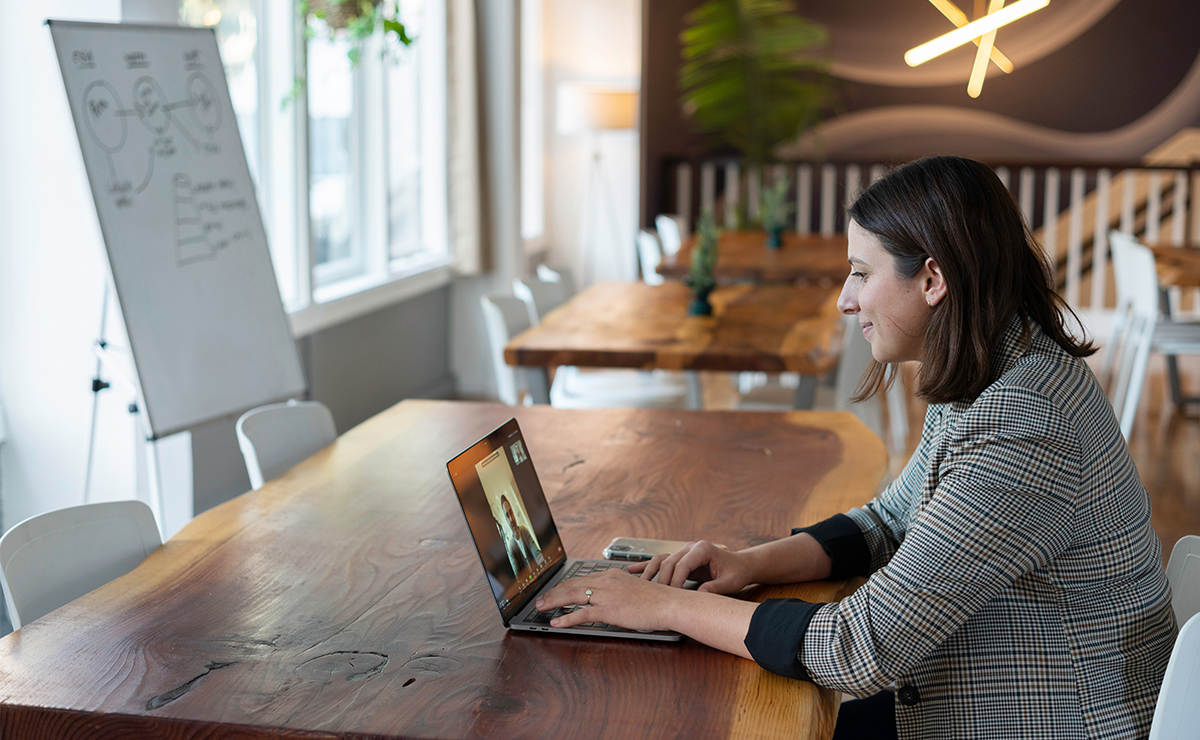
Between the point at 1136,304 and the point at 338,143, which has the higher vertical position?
the point at 338,143

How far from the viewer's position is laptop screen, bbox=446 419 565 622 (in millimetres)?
1320

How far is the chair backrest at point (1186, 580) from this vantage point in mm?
1510

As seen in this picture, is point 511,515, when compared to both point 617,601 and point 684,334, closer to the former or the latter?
point 617,601

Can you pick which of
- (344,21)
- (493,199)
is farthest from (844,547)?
(493,199)

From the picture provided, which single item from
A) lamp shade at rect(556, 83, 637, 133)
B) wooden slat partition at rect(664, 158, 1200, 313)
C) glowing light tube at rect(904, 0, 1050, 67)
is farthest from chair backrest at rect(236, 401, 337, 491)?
glowing light tube at rect(904, 0, 1050, 67)

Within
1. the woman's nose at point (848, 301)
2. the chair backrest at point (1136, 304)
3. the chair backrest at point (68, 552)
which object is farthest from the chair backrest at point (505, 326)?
the chair backrest at point (1136, 304)

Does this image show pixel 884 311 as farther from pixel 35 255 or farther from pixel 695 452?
pixel 35 255

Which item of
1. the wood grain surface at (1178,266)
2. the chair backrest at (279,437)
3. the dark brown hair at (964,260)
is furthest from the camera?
the wood grain surface at (1178,266)

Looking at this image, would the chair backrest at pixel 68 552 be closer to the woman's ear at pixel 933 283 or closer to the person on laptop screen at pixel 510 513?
the person on laptop screen at pixel 510 513

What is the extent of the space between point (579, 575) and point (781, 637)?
37cm

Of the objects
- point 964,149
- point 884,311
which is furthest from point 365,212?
point 964,149

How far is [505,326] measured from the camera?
142 inches

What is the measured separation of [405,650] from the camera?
1.27 m

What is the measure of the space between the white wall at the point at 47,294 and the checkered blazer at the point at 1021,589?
240cm
